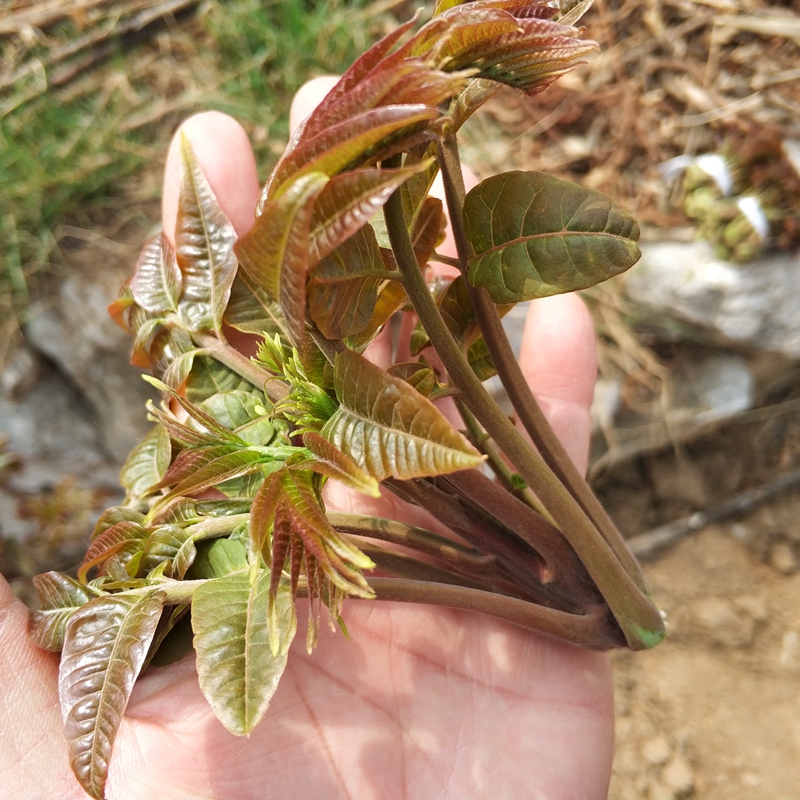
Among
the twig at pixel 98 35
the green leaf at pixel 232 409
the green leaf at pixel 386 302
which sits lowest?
the green leaf at pixel 232 409

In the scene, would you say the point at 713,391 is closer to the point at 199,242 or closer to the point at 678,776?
the point at 678,776

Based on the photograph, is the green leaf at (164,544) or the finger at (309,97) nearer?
the green leaf at (164,544)

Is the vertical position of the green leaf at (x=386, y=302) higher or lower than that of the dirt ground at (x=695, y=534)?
higher

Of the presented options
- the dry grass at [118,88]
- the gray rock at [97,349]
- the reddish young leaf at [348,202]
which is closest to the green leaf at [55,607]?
the reddish young leaf at [348,202]

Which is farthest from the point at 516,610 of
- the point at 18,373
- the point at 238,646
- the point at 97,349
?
the point at 18,373

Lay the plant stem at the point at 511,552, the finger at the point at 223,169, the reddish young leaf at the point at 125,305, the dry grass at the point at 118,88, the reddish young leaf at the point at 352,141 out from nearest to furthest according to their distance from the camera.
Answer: the reddish young leaf at the point at 352,141
the plant stem at the point at 511,552
the reddish young leaf at the point at 125,305
the finger at the point at 223,169
the dry grass at the point at 118,88

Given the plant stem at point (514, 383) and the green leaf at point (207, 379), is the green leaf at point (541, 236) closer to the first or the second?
the plant stem at point (514, 383)

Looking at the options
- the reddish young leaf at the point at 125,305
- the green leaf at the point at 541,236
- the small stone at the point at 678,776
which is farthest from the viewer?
the small stone at the point at 678,776

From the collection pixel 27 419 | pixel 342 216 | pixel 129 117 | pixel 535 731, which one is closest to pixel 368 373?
pixel 342 216
